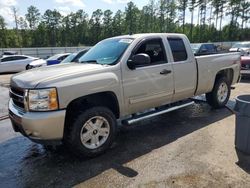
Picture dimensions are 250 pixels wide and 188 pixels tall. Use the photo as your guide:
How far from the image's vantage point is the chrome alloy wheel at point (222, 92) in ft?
23.1

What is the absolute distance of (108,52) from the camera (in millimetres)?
5121

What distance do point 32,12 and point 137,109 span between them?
73025 mm

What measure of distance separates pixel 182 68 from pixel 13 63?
58.1ft

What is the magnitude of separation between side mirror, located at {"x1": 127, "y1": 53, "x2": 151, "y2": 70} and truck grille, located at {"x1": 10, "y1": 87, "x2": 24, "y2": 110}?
1787 mm

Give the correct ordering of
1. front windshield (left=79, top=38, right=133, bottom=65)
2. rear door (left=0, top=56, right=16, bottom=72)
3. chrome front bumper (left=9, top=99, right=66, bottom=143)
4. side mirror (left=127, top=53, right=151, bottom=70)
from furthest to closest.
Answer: rear door (left=0, top=56, right=16, bottom=72) < front windshield (left=79, top=38, right=133, bottom=65) < side mirror (left=127, top=53, right=151, bottom=70) < chrome front bumper (left=9, top=99, right=66, bottom=143)

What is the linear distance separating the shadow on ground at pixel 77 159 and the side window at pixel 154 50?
144cm

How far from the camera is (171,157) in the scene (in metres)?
4.35

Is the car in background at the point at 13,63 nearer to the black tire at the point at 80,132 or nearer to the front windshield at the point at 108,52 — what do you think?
the front windshield at the point at 108,52

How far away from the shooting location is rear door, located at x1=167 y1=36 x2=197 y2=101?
556 centimetres

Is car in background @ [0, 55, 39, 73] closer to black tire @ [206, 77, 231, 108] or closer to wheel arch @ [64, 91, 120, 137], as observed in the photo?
black tire @ [206, 77, 231, 108]

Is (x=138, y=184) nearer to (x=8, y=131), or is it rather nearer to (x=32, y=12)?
(x=8, y=131)

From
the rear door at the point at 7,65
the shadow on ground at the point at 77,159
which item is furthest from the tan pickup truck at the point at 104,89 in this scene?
the rear door at the point at 7,65

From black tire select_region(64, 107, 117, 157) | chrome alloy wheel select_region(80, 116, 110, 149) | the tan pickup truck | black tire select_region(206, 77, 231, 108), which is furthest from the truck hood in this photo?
black tire select_region(206, 77, 231, 108)

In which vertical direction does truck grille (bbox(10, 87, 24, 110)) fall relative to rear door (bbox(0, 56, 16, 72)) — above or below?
above
